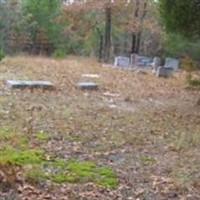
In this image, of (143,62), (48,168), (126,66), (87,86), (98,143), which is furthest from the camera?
(143,62)

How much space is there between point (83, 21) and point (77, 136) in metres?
17.0

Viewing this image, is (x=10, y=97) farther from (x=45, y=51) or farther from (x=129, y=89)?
(x=45, y=51)

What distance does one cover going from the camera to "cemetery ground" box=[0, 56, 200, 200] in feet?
14.7

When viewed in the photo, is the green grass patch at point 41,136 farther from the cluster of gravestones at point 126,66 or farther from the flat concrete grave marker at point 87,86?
the flat concrete grave marker at point 87,86

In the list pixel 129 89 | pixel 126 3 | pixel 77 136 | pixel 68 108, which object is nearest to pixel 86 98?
pixel 68 108

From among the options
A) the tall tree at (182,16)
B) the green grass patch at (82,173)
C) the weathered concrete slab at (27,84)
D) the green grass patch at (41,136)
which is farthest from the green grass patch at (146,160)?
the weathered concrete slab at (27,84)

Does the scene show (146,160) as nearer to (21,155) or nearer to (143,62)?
(21,155)

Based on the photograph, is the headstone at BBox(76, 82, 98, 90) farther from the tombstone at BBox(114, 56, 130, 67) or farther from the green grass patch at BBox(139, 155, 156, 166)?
the tombstone at BBox(114, 56, 130, 67)

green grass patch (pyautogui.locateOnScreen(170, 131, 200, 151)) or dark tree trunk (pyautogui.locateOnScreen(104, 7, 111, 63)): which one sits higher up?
dark tree trunk (pyautogui.locateOnScreen(104, 7, 111, 63))

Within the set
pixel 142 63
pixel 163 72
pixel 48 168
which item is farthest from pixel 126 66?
pixel 48 168

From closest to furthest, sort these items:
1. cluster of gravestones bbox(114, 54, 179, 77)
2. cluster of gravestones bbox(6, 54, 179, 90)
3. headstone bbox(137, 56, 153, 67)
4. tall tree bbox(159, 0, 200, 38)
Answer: tall tree bbox(159, 0, 200, 38) → cluster of gravestones bbox(6, 54, 179, 90) → cluster of gravestones bbox(114, 54, 179, 77) → headstone bbox(137, 56, 153, 67)

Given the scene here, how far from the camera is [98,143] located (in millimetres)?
6336

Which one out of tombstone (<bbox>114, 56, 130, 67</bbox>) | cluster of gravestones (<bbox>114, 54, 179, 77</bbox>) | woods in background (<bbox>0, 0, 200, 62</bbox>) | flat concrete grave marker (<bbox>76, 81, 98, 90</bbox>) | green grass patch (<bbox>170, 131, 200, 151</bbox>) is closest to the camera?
green grass patch (<bbox>170, 131, 200, 151</bbox>)

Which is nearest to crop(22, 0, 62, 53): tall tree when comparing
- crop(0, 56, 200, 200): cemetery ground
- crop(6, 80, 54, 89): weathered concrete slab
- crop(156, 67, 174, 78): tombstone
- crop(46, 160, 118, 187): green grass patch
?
crop(156, 67, 174, 78): tombstone
